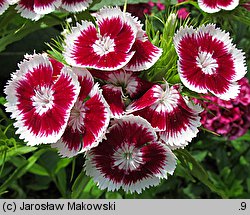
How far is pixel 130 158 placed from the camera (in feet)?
4.81

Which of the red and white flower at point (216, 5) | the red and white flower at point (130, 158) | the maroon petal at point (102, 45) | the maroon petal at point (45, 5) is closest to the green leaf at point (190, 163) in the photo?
the red and white flower at point (130, 158)

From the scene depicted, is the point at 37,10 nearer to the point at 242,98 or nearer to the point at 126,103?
the point at 126,103

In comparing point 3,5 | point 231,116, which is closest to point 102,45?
point 3,5

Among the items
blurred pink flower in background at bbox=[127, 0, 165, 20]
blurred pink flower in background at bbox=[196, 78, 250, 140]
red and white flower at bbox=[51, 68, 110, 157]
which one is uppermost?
blurred pink flower in background at bbox=[127, 0, 165, 20]

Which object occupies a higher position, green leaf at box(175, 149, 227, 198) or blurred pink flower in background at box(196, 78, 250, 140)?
blurred pink flower in background at box(196, 78, 250, 140)

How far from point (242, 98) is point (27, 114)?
1.12 metres

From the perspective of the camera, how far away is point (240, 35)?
7.63 ft

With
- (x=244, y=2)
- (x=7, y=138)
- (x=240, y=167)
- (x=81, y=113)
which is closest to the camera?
(x=81, y=113)

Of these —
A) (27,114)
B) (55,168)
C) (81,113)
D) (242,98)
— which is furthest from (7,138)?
(242,98)

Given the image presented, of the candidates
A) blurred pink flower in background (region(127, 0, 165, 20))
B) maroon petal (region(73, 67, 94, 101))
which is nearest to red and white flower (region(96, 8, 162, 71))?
maroon petal (region(73, 67, 94, 101))

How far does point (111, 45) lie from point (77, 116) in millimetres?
225

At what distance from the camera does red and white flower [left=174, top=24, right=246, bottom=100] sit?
58.5 inches

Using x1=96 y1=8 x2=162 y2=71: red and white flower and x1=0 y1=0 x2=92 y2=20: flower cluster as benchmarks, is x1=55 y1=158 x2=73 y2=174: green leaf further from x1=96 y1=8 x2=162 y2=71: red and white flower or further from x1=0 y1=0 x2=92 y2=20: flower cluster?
x1=96 y1=8 x2=162 y2=71: red and white flower

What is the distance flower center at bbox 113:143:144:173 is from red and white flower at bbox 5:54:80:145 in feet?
0.59
